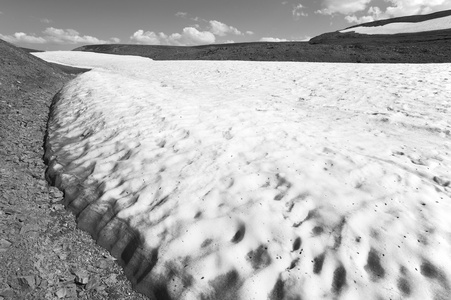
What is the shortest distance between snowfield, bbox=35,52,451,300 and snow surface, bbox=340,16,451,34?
63.1 m

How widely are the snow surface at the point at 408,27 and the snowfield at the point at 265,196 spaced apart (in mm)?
63078

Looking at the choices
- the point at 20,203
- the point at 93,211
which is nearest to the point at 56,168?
the point at 20,203

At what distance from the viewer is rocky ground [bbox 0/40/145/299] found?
4.20m

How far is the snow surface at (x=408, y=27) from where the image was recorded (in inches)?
2310

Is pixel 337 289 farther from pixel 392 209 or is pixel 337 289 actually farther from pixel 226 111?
pixel 226 111

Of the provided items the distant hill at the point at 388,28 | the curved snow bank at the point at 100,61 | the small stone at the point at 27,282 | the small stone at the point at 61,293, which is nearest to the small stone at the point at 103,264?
the small stone at the point at 61,293

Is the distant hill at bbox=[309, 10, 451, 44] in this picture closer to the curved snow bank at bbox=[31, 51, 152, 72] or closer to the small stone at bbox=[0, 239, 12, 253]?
the curved snow bank at bbox=[31, 51, 152, 72]

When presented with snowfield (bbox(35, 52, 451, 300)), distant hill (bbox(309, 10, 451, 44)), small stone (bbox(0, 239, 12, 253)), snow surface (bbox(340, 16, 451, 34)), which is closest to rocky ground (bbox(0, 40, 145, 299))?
small stone (bbox(0, 239, 12, 253))

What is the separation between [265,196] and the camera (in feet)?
17.4

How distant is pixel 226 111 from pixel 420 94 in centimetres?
858

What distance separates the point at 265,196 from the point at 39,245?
3.97m

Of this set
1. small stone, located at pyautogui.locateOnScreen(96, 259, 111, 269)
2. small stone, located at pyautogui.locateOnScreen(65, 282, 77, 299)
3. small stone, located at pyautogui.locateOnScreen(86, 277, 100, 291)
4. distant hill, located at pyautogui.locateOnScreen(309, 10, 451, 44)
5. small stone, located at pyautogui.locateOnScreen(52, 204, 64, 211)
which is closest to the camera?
small stone, located at pyautogui.locateOnScreen(65, 282, 77, 299)

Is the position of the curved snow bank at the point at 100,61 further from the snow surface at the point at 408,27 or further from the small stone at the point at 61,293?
the snow surface at the point at 408,27

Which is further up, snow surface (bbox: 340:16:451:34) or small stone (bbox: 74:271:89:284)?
snow surface (bbox: 340:16:451:34)
